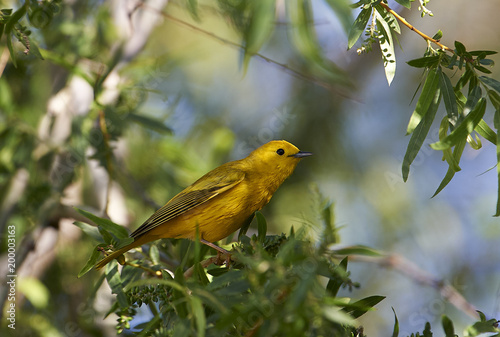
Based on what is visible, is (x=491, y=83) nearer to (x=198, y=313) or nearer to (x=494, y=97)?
(x=494, y=97)

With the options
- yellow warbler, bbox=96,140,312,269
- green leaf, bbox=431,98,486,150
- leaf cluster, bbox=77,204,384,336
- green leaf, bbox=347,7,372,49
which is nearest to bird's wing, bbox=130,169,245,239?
yellow warbler, bbox=96,140,312,269

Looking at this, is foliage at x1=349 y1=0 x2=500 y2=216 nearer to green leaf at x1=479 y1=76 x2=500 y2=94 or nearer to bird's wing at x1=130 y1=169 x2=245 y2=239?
green leaf at x1=479 y1=76 x2=500 y2=94

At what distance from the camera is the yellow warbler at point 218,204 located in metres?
3.11

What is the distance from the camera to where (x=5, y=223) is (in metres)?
3.72

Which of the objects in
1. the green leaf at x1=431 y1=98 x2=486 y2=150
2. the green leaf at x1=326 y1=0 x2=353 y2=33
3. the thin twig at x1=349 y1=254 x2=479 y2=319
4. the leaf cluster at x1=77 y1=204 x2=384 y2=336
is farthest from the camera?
the thin twig at x1=349 y1=254 x2=479 y2=319

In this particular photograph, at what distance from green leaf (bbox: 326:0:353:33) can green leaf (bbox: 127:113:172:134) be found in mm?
2174

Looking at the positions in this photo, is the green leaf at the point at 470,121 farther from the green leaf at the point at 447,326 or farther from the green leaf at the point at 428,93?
the green leaf at the point at 447,326

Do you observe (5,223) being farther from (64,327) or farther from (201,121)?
(201,121)

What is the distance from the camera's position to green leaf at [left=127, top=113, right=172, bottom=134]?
3.69 m

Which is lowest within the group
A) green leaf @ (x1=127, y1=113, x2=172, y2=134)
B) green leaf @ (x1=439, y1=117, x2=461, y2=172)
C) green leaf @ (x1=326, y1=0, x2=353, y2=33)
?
green leaf @ (x1=127, y1=113, x2=172, y2=134)

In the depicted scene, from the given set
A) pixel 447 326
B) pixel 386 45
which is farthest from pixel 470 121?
pixel 447 326

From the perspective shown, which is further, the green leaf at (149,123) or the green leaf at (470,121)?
the green leaf at (149,123)

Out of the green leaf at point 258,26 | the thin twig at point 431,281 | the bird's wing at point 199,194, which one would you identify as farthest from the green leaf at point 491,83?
the bird's wing at point 199,194

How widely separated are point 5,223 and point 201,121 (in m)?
2.43
